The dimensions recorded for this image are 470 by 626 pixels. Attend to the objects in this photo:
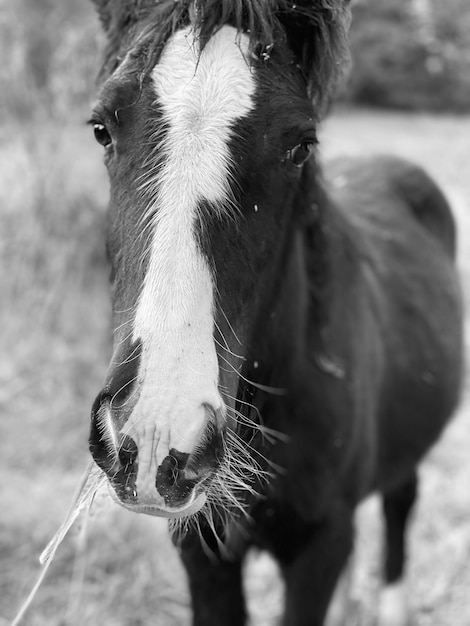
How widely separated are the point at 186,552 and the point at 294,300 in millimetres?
849

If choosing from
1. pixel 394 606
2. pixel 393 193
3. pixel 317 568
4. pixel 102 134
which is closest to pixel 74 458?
pixel 394 606

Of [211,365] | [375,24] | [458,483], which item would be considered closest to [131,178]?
[211,365]

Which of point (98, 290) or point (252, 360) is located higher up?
point (252, 360)

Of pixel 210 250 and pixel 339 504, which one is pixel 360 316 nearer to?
pixel 339 504

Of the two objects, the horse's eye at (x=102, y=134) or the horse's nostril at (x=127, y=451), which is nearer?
the horse's nostril at (x=127, y=451)

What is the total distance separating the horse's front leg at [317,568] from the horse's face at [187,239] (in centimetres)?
79

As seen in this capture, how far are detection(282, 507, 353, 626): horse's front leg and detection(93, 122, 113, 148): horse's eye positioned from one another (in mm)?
1287

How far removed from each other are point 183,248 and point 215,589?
1.37 metres

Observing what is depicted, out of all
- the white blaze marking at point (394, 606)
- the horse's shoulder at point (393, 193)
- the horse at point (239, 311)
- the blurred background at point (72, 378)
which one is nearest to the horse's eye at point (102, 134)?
the horse at point (239, 311)

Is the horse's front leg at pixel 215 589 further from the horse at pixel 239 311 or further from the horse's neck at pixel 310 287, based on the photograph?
the horse's neck at pixel 310 287

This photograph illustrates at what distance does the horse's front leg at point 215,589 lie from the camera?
2.13 meters

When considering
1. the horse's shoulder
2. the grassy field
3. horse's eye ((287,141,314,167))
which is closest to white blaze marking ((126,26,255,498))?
horse's eye ((287,141,314,167))

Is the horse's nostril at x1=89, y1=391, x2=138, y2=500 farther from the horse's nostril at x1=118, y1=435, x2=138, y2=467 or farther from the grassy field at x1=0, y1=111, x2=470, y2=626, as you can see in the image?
the grassy field at x1=0, y1=111, x2=470, y2=626

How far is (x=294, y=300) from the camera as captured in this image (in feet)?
6.32
